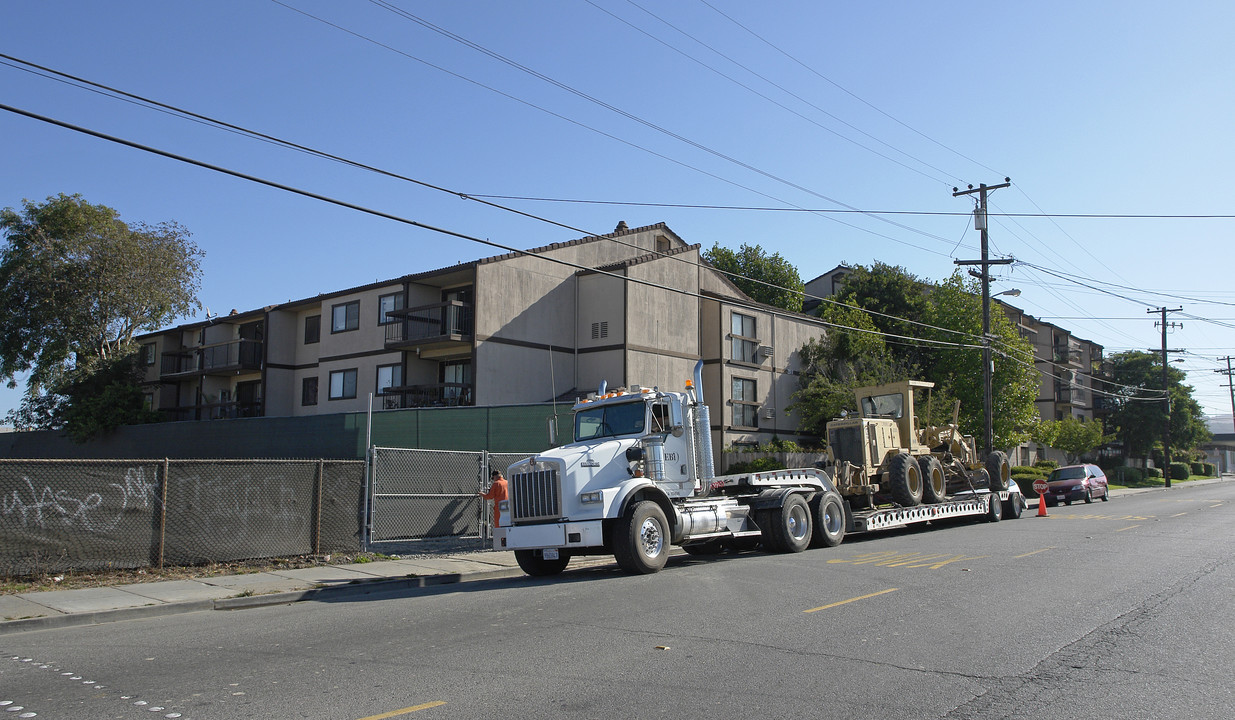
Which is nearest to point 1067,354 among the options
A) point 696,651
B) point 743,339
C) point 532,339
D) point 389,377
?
point 743,339

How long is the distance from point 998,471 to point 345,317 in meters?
26.4

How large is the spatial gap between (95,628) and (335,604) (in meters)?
2.71

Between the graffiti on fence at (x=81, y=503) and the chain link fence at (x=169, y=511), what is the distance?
0.5 inches

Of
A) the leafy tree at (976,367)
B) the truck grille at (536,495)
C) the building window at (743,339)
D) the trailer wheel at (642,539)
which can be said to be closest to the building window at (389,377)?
the building window at (743,339)

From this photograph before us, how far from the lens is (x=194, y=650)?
813cm

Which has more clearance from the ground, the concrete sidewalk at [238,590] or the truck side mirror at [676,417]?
the truck side mirror at [676,417]

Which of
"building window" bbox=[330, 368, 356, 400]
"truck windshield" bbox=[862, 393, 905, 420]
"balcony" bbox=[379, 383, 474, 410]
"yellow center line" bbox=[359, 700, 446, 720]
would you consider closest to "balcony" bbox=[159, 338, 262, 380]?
"building window" bbox=[330, 368, 356, 400]

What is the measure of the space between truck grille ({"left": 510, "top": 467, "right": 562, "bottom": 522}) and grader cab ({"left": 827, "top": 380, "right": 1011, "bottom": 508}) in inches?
301

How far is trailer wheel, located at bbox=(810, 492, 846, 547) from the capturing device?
16.6 m

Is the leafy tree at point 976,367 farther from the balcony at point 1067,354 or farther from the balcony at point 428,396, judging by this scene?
the balcony at point 1067,354

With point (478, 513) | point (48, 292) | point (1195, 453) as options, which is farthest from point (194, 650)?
point (1195, 453)

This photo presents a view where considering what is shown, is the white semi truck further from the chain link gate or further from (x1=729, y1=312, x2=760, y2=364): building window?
(x1=729, y1=312, x2=760, y2=364): building window

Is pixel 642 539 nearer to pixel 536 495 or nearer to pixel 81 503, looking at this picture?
pixel 536 495

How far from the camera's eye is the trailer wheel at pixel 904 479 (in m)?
19.1
